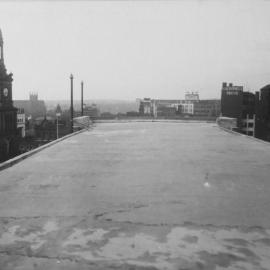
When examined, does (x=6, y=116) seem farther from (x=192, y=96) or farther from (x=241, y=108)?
(x=192, y=96)

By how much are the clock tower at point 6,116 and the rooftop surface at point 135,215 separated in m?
48.0

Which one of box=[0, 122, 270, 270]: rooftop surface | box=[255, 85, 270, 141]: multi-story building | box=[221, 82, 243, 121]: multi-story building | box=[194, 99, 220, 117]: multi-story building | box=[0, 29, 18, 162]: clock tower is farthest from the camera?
box=[194, 99, 220, 117]: multi-story building

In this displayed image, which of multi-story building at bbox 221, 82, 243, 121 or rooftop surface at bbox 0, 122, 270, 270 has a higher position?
multi-story building at bbox 221, 82, 243, 121

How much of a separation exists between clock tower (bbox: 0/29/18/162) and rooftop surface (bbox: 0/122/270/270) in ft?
157

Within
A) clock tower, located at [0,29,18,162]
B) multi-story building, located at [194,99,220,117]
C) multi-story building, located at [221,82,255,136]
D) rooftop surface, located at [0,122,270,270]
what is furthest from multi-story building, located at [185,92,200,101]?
rooftop surface, located at [0,122,270,270]

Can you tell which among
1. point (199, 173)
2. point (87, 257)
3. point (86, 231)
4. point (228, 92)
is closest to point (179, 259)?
point (87, 257)

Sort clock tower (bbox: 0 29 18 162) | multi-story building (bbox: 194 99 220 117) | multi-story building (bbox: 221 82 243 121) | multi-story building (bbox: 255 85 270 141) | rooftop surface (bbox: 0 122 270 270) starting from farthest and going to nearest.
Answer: multi-story building (bbox: 194 99 220 117)
multi-story building (bbox: 221 82 243 121)
multi-story building (bbox: 255 85 270 141)
clock tower (bbox: 0 29 18 162)
rooftop surface (bbox: 0 122 270 270)

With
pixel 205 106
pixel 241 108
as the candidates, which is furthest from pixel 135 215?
pixel 205 106

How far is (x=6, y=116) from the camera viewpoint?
189ft

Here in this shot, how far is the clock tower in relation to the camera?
55.6 meters

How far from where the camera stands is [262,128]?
70.5 meters

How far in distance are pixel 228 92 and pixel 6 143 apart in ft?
176

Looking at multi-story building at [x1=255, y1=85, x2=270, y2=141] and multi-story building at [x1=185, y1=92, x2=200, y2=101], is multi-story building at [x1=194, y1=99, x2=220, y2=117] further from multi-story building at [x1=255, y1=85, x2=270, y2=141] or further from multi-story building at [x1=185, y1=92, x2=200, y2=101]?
multi-story building at [x1=255, y1=85, x2=270, y2=141]

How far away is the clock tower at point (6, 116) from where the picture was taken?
55.6m
